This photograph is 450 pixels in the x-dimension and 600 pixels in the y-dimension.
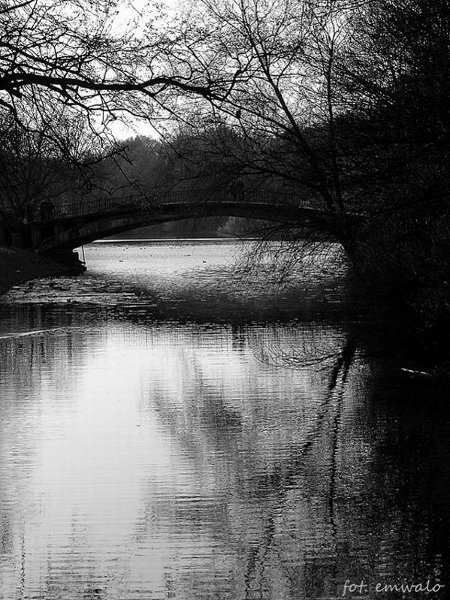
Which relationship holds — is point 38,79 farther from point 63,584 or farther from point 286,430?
point 63,584

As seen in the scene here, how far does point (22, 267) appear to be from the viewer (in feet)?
155

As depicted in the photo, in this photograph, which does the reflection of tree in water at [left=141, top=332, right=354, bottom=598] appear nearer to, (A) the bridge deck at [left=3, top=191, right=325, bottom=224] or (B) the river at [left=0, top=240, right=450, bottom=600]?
(B) the river at [left=0, top=240, right=450, bottom=600]

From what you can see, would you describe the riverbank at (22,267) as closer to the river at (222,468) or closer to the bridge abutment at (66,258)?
the bridge abutment at (66,258)

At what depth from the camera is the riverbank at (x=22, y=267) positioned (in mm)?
42188

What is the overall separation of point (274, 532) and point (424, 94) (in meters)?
8.12

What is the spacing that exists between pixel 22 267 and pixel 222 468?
3744 cm

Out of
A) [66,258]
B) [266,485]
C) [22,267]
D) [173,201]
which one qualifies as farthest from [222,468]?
[66,258]

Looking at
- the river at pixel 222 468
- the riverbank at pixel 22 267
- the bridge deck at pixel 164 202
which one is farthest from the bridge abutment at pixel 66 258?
the river at pixel 222 468

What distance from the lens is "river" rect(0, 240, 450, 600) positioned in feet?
25.3

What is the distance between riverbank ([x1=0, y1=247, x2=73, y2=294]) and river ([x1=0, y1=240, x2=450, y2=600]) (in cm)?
1945

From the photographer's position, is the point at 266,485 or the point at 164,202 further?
the point at 164,202

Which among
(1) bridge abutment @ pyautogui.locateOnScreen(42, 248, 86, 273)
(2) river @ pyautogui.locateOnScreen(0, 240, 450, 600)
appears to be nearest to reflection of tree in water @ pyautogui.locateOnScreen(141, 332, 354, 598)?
(2) river @ pyautogui.locateOnScreen(0, 240, 450, 600)

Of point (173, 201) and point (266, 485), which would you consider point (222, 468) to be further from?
point (173, 201)

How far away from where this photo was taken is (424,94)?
15.1 metres
